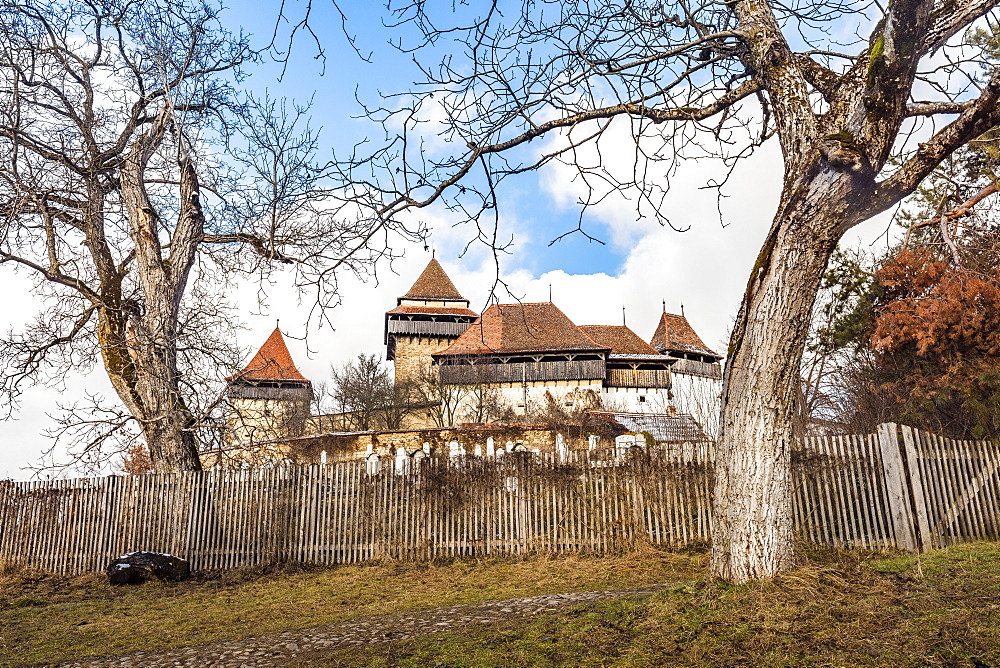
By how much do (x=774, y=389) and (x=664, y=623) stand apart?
67.2 inches

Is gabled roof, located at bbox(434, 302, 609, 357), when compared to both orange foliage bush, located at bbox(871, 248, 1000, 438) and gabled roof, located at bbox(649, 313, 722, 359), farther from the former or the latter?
orange foliage bush, located at bbox(871, 248, 1000, 438)

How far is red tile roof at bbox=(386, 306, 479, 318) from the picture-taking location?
47.5m

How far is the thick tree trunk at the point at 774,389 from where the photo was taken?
14.5 feet

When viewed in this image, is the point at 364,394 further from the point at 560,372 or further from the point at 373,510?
the point at 373,510

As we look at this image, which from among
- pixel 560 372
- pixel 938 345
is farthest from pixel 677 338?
pixel 938 345

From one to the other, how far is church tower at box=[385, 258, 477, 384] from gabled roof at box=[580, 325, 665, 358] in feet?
29.1

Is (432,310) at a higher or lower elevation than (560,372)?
higher

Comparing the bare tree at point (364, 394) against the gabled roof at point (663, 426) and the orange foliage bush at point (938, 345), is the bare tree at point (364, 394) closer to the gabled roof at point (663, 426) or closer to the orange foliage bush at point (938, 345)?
the gabled roof at point (663, 426)

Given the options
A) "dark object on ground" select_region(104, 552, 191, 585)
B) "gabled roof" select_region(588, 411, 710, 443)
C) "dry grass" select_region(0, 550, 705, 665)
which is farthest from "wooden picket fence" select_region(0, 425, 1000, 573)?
"gabled roof" select_region(588, 411, 710, 443)

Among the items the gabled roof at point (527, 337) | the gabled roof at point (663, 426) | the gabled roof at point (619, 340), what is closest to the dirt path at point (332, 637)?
the gabled roof at point (663, 426)

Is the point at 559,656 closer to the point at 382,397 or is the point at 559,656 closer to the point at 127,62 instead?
the point at 127,62

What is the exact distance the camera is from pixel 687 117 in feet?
16.8

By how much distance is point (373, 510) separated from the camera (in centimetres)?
1121

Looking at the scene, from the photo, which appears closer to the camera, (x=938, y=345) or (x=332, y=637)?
(x=332, y=637)
